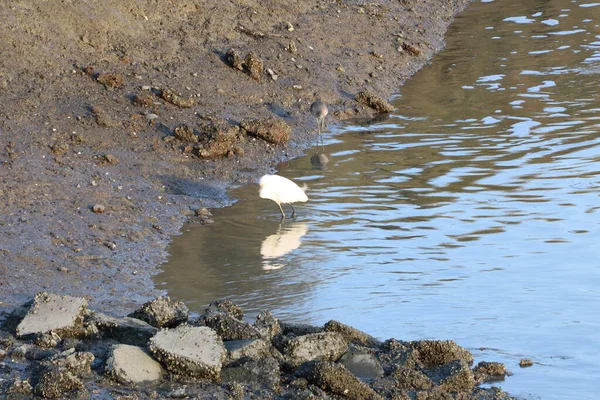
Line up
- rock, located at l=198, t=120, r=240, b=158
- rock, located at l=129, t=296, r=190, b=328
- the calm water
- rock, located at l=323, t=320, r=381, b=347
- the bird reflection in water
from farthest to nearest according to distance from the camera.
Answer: rock, located at l=198, t=120, r=240, b=158 → the bird reflection in water → the calm water → rock, located at l=129, t=296, r=190, b=328 → rock, located at l=323, t=320, r=381, b=347

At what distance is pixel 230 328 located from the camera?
23.9ft

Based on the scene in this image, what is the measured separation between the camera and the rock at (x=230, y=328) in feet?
23.7

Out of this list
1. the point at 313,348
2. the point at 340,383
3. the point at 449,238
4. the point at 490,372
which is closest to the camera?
the point at 340,383

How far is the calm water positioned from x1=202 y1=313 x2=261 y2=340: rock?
1371mm

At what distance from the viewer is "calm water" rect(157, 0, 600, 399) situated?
8.25 metres

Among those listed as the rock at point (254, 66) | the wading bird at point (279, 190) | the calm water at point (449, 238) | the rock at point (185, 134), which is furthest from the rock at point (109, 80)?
the wading bird at point (279, 190)

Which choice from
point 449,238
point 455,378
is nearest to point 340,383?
point 455,378

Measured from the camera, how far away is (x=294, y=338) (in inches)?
280

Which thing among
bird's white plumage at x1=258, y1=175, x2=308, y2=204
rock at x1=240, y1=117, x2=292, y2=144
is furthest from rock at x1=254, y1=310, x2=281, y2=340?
rock at x1=240, y1=117, x2=292, y2=144

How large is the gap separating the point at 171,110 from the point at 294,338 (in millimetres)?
7253

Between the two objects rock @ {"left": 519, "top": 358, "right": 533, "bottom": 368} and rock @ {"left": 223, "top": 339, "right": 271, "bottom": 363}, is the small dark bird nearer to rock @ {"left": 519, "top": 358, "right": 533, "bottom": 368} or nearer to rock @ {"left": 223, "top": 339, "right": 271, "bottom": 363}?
rock @ {"left": 519, "top": 358, "right": 533, "bottom": 368}

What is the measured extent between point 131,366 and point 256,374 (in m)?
0.84

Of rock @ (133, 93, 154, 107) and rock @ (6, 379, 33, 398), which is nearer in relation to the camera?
rock @ (6, 379, 33, 398)

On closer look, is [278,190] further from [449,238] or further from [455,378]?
[455,378]
